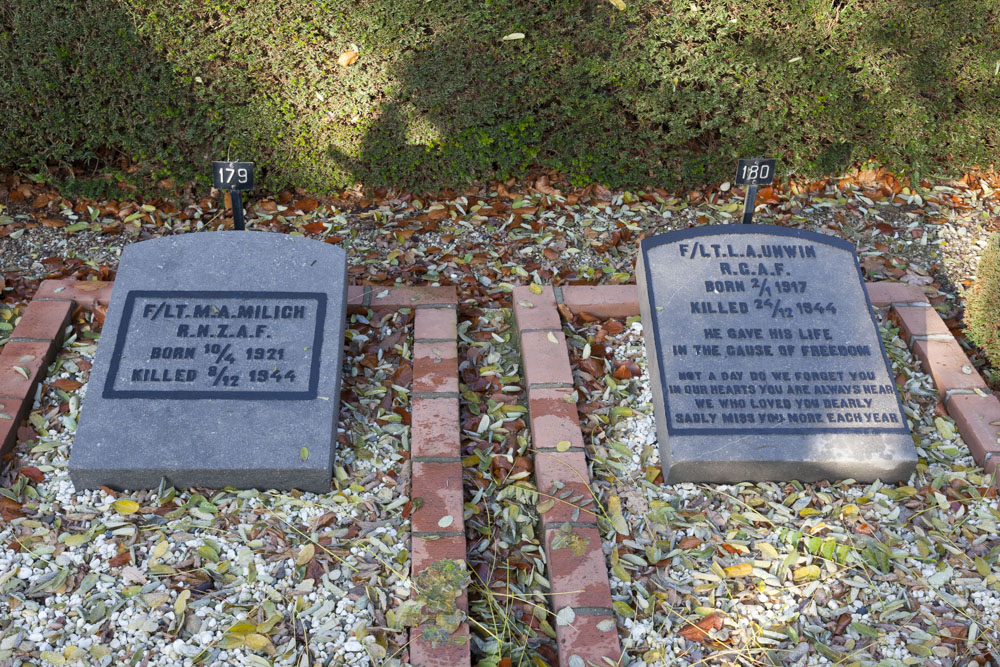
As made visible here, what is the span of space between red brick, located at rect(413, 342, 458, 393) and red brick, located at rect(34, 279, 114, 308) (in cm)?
143

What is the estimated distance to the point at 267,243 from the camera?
3.25 m

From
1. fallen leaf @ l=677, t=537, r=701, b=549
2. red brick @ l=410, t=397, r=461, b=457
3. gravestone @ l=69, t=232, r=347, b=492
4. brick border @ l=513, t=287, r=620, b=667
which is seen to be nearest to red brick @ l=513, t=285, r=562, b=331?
brick border @ l=513, t=287, r=620, b=667

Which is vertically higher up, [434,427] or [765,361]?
[765,361]

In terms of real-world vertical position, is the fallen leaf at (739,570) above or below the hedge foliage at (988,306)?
below

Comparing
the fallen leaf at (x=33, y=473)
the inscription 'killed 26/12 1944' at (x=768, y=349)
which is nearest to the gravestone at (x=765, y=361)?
the inscription 'killed 26/12 1944' at (x=768, y=349)

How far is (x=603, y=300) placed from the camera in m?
3.50

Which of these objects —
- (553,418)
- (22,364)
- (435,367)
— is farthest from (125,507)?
(553,418)

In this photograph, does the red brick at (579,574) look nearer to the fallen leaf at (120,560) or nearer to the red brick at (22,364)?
the fallen leaf at (120,560)

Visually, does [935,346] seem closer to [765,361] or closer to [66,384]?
[765,361]

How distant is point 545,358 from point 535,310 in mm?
297

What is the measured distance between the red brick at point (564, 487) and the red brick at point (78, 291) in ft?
6.79

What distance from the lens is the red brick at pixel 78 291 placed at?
344 cm

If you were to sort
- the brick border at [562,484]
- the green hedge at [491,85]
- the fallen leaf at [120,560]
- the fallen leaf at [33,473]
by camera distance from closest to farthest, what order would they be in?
the brick border at [562,484] < the fallen leaf at [120,560] < the fallen leaf at [33,473] < the green hedge at [491,85]

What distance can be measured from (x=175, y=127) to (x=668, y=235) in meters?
2.48
